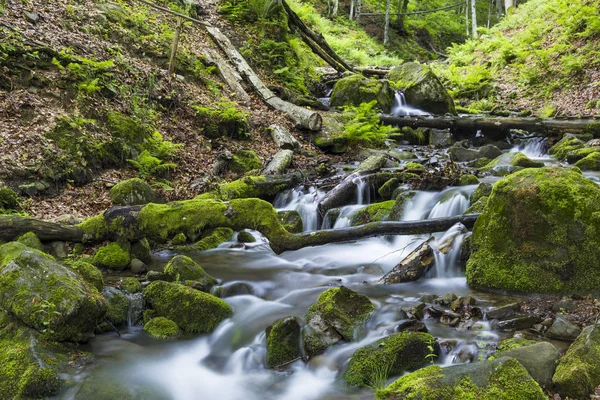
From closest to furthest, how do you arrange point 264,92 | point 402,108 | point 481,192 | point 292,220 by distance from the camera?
point 481,192
point 292,220
point 264,92
point 402,108

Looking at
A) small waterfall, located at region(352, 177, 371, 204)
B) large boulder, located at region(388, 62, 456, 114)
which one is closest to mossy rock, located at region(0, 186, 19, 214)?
small waterfall, located at region(352, 177, 371, 204)

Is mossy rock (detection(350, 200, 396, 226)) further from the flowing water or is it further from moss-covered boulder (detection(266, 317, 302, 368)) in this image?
moss-covered boulder (detection(266, 317, 302, 368))

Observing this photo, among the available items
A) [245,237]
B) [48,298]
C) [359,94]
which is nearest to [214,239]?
[245,237]

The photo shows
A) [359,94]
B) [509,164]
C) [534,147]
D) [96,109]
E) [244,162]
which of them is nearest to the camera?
[96,109]

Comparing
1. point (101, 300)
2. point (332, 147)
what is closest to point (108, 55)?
point (332, 147)

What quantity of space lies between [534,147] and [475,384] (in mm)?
11339

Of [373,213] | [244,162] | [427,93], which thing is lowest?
[373,213]

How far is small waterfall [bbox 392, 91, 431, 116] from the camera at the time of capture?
16.9m

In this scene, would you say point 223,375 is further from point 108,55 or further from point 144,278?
point 108,55

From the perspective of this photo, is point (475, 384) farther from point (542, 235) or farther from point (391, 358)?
point (542, 235)

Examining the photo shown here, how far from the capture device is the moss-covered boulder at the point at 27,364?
145 inches

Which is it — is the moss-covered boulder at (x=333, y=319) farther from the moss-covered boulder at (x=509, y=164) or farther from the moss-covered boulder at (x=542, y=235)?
the moss-covered boulder at (x=509, y=164)

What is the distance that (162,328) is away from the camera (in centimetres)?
500

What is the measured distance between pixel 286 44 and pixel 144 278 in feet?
42.8
